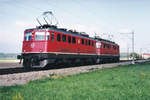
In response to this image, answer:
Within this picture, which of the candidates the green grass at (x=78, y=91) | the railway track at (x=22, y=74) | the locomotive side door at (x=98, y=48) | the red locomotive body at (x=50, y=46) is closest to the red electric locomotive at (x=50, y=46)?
the red locomotive body at (x=50, y=46)

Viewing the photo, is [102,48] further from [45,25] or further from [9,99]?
[9,99]

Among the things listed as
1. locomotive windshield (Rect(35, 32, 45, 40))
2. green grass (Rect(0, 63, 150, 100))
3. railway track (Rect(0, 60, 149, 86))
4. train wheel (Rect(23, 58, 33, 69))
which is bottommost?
railway track (Rect(0, 60, 149, 86))

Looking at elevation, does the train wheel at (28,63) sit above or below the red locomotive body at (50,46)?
below

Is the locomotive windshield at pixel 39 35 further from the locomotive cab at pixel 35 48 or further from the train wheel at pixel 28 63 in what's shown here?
the train wheel at pixel 28 63

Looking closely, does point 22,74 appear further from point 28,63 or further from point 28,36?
point 28,36

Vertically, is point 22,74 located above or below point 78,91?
below

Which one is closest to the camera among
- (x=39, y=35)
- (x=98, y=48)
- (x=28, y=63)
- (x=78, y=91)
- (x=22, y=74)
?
(x=78, y=91)

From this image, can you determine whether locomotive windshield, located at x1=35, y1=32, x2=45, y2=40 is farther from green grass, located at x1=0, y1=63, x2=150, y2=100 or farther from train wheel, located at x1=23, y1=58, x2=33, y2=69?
green grass, located at x1=0, y1=63, x2=150, y2=100

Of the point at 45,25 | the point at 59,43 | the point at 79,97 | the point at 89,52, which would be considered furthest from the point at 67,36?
the point at 79,97

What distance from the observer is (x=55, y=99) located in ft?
16.4

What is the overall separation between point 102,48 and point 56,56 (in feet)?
41.4

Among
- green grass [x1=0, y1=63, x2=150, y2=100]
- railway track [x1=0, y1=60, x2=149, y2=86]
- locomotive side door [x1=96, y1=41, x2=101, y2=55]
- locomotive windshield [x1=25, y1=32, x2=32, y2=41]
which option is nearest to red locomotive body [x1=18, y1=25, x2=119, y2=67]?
locomotive windshield [x1=25, y1=32, x2=32, y2=41]

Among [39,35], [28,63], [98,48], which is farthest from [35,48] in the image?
[98,48]

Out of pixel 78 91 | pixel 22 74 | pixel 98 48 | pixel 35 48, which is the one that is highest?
pixel 98 48
